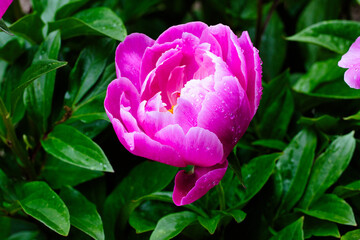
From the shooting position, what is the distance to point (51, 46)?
84 cm

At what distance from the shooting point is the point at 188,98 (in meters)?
0.60

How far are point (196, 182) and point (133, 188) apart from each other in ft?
0.99

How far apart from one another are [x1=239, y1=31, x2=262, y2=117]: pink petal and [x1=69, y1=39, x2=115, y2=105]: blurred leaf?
32cm

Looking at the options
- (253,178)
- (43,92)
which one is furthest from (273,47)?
(43,92)

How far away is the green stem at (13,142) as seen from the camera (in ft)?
2.38

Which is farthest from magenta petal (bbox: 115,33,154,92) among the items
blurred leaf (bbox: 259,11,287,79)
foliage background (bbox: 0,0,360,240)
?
blurred leaf (bbox: 259,11,287,79)

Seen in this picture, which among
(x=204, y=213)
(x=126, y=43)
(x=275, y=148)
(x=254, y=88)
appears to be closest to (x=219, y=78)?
(x=254, y=88)

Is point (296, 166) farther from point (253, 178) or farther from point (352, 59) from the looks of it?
point (352, 59)

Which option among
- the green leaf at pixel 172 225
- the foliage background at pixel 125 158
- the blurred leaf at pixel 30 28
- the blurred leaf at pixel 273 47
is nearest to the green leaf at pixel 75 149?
the foliage background at pixel 125 158

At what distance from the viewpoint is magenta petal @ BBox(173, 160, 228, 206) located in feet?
1.83

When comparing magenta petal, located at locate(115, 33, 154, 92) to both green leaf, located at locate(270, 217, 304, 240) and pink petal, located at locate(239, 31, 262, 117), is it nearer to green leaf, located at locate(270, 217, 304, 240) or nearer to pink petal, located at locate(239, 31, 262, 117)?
pink petal, located at locate(239, 31, 262, 117)

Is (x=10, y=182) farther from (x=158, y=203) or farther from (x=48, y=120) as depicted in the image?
(x=158, y=203)

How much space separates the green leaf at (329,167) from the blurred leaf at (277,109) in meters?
0.14

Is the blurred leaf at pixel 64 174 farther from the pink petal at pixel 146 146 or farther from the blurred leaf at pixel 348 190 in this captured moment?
the blurred leaf at pixel 348 190
